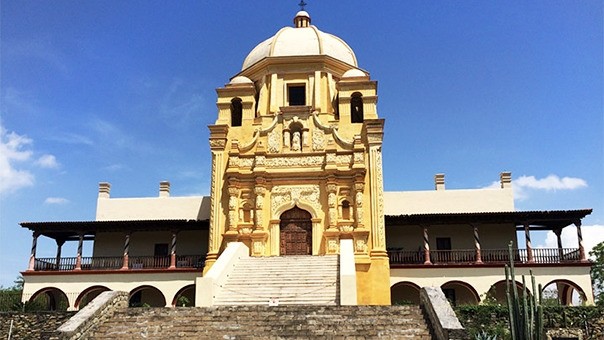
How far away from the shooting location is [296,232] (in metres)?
26.3

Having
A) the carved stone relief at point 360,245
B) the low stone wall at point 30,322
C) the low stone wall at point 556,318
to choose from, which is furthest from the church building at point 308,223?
the low stone wall at point 30,322

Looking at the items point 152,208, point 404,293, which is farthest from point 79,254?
point 404,293

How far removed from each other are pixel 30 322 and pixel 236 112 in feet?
48.2

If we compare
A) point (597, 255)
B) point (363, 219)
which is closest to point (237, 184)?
point (363, 219)

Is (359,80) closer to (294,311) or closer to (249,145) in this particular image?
(249,145)

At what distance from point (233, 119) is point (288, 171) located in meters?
4.90

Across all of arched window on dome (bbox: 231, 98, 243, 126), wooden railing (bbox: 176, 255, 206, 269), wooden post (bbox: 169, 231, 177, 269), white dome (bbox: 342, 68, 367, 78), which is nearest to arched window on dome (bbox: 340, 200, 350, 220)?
white dome (bbox: 342, 68, 367, 78)

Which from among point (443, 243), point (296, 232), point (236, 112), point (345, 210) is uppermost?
point (236, 112)

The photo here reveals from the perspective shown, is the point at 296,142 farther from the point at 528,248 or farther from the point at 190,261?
the point at 528,248

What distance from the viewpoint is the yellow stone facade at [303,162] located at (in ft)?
84.3

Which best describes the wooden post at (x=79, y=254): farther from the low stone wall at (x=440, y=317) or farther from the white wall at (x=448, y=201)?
the low stone wall at (x=440, y=317)

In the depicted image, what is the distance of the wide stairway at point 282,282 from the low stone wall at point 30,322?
17.2 ft

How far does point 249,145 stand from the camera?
27.5 meters

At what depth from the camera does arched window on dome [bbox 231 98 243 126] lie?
29.3m
